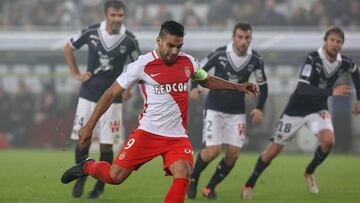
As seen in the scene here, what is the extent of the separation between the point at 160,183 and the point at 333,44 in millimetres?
3823

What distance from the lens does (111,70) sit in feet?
43.5

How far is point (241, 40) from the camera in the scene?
1322 cm

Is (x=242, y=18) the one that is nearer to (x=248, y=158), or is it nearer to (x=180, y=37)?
(x=248, y=158)

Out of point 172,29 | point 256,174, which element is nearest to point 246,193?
point 256,174

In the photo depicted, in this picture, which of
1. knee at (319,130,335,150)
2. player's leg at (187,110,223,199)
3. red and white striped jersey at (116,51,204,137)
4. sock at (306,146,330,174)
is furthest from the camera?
sock at (306,146,330,174)

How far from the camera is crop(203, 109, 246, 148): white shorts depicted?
13.3 meters

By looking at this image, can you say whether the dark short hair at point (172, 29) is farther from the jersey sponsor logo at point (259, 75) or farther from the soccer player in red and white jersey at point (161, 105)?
the jersey sponsor logo at point (259, 75)

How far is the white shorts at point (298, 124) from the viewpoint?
45.1 feet

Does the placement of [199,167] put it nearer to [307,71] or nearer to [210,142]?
[210,142]

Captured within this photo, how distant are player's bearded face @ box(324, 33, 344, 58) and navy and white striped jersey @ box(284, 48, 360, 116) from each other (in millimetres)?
142

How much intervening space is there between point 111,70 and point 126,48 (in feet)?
1.29

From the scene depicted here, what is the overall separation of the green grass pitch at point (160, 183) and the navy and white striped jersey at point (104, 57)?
1.57 meters

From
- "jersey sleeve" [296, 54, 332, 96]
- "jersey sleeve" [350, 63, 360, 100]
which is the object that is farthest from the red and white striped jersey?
"jersey sleeve" [350, 63, 360, 100]

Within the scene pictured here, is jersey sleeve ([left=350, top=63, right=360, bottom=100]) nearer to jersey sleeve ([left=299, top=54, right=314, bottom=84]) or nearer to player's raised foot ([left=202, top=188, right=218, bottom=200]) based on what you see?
jersey sleeve ([left=299, top=54, right=314, bottom=84])
